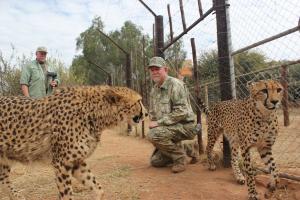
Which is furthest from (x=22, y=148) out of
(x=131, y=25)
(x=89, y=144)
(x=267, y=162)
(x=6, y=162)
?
(x=131, y=25)

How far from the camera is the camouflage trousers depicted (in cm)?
556

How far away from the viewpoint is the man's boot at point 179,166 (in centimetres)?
557

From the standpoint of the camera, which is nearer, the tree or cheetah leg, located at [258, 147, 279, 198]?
cheetah leg, located at [258, 147, 279, 198]

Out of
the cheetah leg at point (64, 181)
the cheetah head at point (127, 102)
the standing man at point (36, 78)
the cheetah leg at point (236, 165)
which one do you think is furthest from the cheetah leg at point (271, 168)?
the standing man at point (36, 78)

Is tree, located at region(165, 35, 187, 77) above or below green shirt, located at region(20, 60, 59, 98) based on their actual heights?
above

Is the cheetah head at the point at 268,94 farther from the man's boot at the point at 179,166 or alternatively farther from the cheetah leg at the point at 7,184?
the cheetah leg at the point at 7,184

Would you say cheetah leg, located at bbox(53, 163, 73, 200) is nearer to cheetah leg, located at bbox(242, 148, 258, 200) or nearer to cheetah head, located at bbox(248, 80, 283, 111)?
cheetah leg, located at bbox(242, 148, 258, 200)

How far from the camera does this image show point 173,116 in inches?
218

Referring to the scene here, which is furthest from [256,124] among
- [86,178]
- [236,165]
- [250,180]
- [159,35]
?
[159,35]

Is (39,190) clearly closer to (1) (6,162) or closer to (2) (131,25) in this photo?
(1) (6,162)

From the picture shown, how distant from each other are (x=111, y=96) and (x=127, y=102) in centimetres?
18

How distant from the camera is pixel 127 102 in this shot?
4.20 metres

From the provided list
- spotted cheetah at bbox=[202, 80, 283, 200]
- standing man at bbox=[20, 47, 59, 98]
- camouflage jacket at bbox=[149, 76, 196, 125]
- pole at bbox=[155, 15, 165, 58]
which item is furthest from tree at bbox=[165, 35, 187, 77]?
spotted cheetah at bbox=[202, 80, 283, 200]

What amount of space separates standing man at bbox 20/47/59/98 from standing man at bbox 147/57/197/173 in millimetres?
1644
